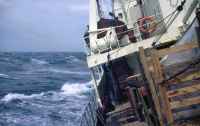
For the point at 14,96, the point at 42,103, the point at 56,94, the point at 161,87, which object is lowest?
the point at 161,87

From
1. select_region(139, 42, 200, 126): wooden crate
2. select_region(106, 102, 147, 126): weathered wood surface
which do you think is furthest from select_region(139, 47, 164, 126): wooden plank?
select_region(106, 102, 147, 126): weathered wood surface

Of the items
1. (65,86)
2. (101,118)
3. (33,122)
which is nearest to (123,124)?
(101,118)

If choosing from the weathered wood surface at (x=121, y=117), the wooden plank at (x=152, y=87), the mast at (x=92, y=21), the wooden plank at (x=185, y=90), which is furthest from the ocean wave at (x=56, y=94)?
the wooden plank at (x=185, y=90)

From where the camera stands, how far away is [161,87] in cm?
981

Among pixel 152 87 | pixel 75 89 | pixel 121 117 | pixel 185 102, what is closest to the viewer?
pixel 152 87

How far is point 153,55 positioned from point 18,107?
81.8 ft

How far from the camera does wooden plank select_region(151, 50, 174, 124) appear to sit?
981 cm

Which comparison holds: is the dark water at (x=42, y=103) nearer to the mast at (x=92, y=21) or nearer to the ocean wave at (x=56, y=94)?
the ocean wave at (x=56, y=94)

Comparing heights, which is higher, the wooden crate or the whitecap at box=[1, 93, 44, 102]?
the whitecap at box=[1, 93, 44, 102]

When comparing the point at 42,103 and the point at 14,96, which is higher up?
the point at 14,96

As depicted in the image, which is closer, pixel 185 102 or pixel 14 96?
pixel 185 102

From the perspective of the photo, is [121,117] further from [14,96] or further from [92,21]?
[14,96]

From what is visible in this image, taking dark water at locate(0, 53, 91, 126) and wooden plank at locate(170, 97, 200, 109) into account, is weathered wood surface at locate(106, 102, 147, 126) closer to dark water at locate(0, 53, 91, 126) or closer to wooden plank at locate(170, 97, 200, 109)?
wooden plank at locate(170, 97, 200, 109)

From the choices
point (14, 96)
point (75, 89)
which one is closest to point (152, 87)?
point (14, 96)
